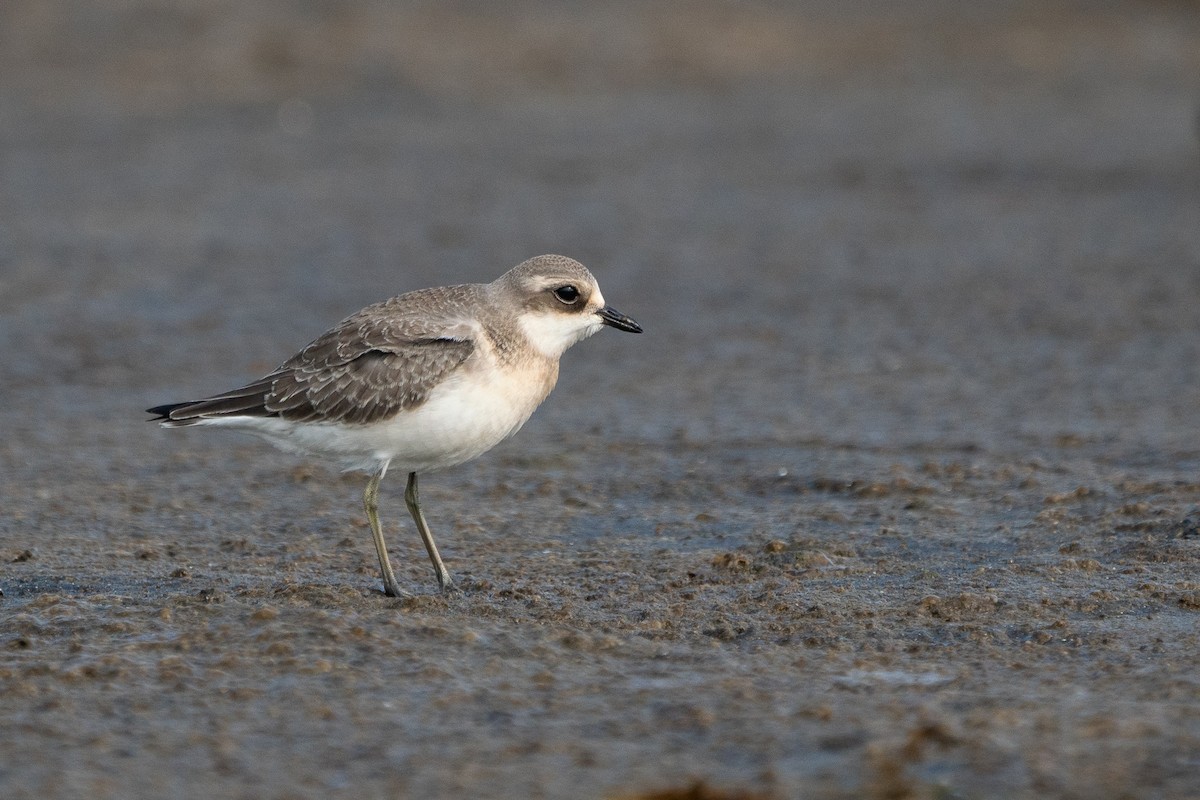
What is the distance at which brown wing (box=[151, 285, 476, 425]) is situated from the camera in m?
7.29

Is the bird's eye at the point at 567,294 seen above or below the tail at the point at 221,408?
above

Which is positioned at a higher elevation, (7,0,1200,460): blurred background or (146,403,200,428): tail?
(7,0,1200,460): blurred background

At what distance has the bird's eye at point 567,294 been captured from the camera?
7.72 metres

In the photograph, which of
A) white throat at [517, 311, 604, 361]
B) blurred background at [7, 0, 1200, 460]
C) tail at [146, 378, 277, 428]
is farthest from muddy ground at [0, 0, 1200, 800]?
white throat at [517, 311, 604, 361]

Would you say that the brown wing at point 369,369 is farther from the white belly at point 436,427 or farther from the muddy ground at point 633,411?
the muddy ground at point 633,411

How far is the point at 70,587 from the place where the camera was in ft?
24.8

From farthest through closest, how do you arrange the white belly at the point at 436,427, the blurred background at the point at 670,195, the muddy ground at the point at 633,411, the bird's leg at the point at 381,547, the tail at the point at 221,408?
1. the blurred background at the point at 670,195
2. the tail at the point at 221,408
3. the bird's leg at the point at 381,547
4. the white belly at the point at 436,427
5. the muddy ground at the point at 633,411

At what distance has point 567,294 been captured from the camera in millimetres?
7762

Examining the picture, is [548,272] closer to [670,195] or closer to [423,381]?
[423,381]

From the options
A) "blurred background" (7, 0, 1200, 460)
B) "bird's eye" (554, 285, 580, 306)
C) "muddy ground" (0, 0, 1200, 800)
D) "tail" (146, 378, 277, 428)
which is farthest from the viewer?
"blurred background" (7, 0, 1200, 460)

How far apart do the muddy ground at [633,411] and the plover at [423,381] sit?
69 centimetres

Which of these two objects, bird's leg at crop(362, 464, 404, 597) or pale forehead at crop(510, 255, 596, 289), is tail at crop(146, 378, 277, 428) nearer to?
bird's leg at crop(362, 464, 404, 597)

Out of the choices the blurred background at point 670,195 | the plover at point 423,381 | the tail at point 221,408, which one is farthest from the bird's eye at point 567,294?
the blurred background at point 670,195

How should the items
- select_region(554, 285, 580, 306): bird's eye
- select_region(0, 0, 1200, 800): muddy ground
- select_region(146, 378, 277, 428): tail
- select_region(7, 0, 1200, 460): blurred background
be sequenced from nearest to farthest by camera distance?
select_region(0, 0, 1200, 800): muddy ground
select_region(146, 378, 277, 428): tail
select_region(554, 285, 580, 306): bird's eye
select_region(7, 0, 1200, 460): blurred background
